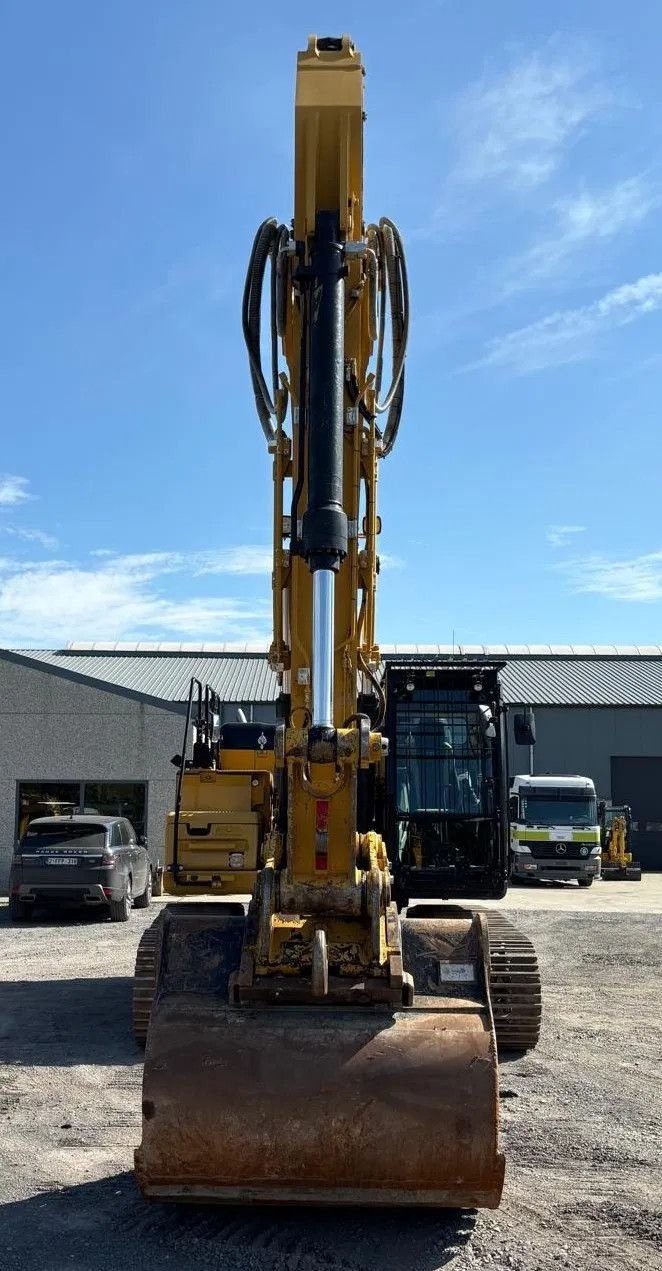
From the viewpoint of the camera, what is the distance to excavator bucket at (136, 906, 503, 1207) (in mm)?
5047

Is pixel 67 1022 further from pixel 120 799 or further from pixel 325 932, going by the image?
pixel 120 799

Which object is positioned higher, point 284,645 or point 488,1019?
point 284,645

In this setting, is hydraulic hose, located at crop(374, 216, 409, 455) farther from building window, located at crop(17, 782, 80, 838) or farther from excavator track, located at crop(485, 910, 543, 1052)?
building window, located at crop(17, 782, 80, 838)

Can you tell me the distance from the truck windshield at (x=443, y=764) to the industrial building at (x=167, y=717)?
15443 millimetres

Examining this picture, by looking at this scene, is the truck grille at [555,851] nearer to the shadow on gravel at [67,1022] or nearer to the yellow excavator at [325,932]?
the shadow on gravel at [67,1022]

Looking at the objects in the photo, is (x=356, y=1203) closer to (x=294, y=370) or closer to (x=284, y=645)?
(x=284, y=645)

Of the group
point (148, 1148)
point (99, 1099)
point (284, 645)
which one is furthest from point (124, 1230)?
point (284, 645)

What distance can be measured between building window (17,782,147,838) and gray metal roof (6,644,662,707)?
14038 millimetres

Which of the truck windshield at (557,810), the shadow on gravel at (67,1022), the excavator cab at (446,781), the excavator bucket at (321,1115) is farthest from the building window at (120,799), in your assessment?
the excavator bucket at (321,1115)

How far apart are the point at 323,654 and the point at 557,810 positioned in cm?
2445

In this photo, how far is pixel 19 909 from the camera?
17.5 meters

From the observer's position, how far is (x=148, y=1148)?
5.10 m

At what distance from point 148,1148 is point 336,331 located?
4.06 metres

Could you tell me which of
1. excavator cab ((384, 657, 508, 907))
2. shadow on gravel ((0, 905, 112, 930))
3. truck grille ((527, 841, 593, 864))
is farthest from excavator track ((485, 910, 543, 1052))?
truck grille ((527, 841, 593, 864))
